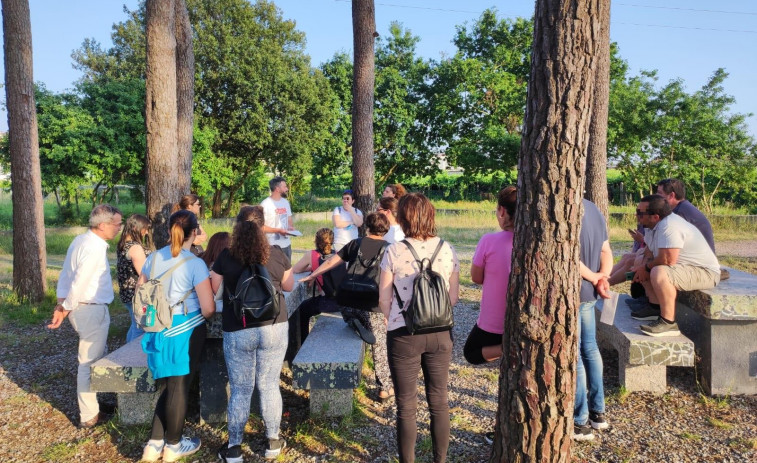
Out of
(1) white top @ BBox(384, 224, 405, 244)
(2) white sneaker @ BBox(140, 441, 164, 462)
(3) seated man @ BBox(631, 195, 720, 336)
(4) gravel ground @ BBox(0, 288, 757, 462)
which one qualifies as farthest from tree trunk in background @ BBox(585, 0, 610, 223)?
(2) white sneaker @ BBox(140, 441, 164, 462)

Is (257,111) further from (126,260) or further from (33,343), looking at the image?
(126,260)

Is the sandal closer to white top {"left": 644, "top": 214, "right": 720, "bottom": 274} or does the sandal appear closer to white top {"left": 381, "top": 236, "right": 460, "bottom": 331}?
white top {"left": 381, "top": 236, "right": 460, "bottom": 331}

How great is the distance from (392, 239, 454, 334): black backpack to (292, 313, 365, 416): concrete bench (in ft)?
3.51

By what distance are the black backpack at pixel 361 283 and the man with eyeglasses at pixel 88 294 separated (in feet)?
5.99

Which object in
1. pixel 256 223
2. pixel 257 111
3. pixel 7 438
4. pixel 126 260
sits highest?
pixel 257 111

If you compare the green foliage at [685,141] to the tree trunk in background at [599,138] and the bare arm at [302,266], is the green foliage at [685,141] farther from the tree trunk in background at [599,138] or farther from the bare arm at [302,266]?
the bare arm at [302,266]

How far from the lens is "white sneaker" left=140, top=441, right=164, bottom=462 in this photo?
3.69 m

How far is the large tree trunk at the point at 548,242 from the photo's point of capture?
2545 mm

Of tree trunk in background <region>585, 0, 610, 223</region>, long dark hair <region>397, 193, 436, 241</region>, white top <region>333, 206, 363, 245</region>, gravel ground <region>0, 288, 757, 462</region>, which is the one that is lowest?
gravel ground <region>0, 288, 757, 462</region>

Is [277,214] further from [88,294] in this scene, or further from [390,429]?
[390,429]

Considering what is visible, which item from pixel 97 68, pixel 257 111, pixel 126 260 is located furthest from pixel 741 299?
pixel 97 68

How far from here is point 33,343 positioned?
6570 mm

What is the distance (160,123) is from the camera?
6.58m

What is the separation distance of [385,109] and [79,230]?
1788 centimetres
